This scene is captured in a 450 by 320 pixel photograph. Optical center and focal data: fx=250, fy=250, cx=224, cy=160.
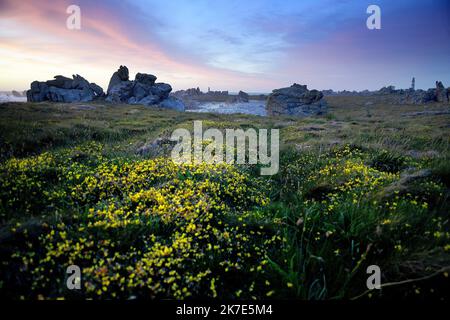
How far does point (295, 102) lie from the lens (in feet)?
257

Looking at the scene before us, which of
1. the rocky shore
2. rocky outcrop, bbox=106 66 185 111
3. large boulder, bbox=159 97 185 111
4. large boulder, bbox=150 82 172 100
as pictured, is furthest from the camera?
large boulder, bbox=150 82 172 100

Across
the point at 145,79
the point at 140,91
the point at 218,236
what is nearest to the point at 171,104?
the point at 140,91

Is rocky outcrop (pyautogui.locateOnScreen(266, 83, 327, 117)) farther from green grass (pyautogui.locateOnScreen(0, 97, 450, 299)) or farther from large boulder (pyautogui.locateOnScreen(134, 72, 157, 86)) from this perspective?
green grass (pyautogui.locateOnScreen(0, 97, 450, 299))

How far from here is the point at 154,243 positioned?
405cm

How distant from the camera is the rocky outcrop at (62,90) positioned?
78500 mm

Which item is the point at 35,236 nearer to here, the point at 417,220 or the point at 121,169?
the point at 121,169

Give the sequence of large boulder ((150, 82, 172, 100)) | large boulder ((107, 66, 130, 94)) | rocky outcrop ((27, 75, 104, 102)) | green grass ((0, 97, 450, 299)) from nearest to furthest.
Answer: green grass ((0, 97, 450, 299)) < rocky outcrop ((27, 75, 104, 102)) < large boulder ((150, 82, 172, 100)) < large boulder ((107, 66, 130, 94))

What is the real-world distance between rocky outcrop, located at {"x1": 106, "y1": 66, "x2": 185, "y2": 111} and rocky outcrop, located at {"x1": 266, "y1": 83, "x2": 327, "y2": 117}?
32.0m

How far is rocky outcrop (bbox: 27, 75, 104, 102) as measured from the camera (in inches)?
3091

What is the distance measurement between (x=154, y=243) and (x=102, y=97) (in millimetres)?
97910

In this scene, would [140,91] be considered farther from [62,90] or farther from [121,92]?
[62,90]

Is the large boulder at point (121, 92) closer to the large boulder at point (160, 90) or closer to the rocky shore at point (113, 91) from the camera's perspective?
the rocky shore at point (113, 91)

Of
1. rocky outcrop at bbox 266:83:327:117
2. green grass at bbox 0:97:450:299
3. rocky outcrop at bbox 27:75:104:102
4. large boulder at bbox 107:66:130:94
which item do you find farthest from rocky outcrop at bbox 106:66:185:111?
green grass at bbox 0:97:450:299
